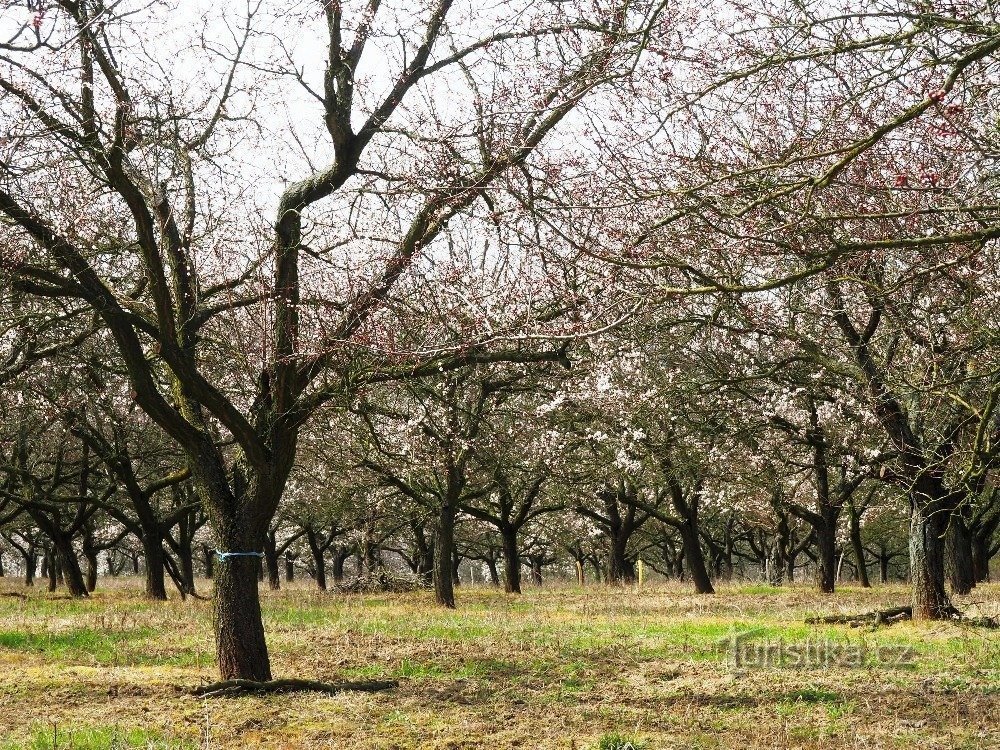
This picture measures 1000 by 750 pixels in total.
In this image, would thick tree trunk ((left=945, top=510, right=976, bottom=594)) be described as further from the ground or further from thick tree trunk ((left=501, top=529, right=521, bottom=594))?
thick tree trunk ((left=501, top=529, right=521, bottom=594))

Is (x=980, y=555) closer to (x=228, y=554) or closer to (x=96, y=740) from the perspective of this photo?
(x=228, y=554)

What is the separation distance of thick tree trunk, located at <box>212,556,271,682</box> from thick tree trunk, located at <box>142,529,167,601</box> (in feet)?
45.1

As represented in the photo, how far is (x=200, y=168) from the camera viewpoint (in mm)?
10984

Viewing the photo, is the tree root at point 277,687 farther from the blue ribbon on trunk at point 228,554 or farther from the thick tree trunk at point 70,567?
the thick tree trunk at point 70,567

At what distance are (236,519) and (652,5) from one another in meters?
6.56

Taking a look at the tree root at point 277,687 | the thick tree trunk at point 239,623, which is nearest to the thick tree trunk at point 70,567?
the thick tree trunk at point 239,623

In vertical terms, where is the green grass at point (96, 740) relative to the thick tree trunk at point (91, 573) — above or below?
above

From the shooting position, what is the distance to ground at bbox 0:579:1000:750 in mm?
7555

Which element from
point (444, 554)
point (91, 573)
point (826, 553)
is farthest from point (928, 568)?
point (91, 573)

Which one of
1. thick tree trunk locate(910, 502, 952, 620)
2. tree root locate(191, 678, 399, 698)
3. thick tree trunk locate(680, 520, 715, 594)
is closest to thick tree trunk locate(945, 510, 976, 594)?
thick tree trunk locate(680, 520, 715, 594)

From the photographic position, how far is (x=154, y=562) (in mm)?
22984

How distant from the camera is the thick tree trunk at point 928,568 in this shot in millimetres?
15133

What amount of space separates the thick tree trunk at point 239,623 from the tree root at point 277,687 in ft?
0.88

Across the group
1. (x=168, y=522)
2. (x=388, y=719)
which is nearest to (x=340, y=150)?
(x=388, y=719)
